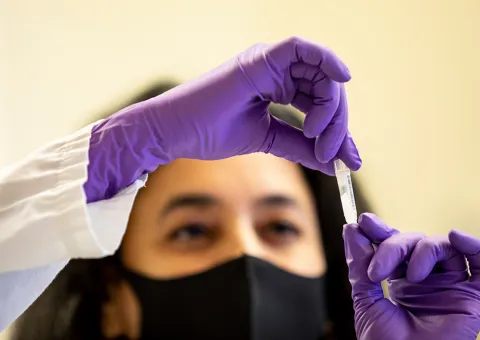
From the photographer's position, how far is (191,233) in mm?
1208

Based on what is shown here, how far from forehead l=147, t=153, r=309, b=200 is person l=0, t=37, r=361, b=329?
0.44 meters

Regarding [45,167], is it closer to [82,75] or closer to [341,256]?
[82,75]

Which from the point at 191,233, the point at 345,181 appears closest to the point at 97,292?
the point at 191,233

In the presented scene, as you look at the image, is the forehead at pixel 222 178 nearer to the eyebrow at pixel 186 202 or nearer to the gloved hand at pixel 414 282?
the eyebrow at pixel 186 202

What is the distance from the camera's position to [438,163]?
4.37ft

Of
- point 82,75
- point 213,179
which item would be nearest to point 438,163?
point 213,179

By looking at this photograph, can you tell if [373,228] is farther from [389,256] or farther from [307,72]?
[307,72]

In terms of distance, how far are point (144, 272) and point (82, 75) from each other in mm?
513

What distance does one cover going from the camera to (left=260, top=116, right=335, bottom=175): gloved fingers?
0.80 metres

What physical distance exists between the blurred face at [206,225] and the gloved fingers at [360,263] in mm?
385

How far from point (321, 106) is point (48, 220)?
373 mm

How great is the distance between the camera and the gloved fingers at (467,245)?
29.0 inches

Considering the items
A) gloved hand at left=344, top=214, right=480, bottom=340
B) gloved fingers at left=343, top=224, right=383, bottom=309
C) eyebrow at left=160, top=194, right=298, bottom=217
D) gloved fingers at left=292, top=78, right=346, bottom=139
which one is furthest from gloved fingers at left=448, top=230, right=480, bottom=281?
eyebrow at left=160, top=194, right=298, bottom=217

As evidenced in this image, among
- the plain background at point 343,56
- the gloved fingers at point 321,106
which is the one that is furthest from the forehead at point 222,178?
the gloved fingers at point 321,106
